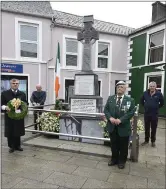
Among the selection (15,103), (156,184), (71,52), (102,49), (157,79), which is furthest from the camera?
(102,49)

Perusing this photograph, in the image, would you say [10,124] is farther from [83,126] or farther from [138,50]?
[138,50]

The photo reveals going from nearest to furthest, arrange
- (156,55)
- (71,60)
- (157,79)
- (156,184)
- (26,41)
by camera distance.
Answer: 1. (156,184)
2. (26,41)
3. (157,79)
4. (156,55)
5. (71,60)

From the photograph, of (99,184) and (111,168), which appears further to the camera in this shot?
(111,168)

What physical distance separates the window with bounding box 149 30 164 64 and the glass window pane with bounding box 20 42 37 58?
6411 mm

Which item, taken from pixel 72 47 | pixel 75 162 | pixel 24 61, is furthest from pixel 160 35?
pixel 75 162

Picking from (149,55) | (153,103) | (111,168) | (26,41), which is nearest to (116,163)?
(111,168)

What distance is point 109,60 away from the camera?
12.2 meters

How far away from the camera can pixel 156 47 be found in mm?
10602

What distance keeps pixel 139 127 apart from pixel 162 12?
31.2 feet

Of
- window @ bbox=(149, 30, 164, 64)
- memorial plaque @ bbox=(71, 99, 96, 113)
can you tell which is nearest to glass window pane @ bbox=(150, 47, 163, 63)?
→ window @ bbox=(149, 30, 164, 64)

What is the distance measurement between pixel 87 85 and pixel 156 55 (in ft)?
22.2

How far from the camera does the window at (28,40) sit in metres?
9.99

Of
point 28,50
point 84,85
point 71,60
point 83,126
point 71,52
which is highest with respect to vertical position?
point 71,52

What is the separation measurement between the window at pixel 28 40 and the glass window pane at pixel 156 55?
6.34m
